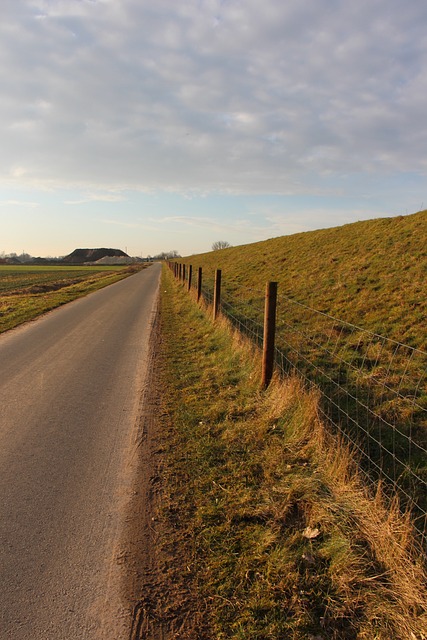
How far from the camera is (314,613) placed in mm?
2342

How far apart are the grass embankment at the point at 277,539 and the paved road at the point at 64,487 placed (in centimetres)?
41

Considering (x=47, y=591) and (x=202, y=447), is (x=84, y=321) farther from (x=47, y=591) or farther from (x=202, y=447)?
(x=47, y=591)

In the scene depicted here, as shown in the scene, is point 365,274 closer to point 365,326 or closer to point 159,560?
point 365,326

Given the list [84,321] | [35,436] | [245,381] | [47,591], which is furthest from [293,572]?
[84,321]

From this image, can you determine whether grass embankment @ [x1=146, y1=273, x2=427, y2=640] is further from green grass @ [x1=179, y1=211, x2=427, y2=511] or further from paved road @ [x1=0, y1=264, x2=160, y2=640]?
green grass @ [x1=179, y1=211, x2=427, y2=511]

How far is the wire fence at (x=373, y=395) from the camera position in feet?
13.4

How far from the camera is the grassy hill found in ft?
34.1

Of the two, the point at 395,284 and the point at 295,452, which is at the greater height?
the point at 395,284

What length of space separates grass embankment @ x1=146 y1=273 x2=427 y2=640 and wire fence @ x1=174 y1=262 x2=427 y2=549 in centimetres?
36

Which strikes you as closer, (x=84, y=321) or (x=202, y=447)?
(x=202, y=447)

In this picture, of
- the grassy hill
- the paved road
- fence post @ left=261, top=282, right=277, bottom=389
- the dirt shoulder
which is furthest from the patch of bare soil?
the grassy hill

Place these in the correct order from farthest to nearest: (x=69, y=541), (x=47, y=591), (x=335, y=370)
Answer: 1. (x=335, y=370)
2. (x=69, y=541)
3. (x=47, y=591)

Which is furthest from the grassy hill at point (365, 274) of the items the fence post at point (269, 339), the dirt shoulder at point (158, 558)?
the dirt shoulder at point (158, 558)

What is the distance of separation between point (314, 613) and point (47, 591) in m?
1.64
